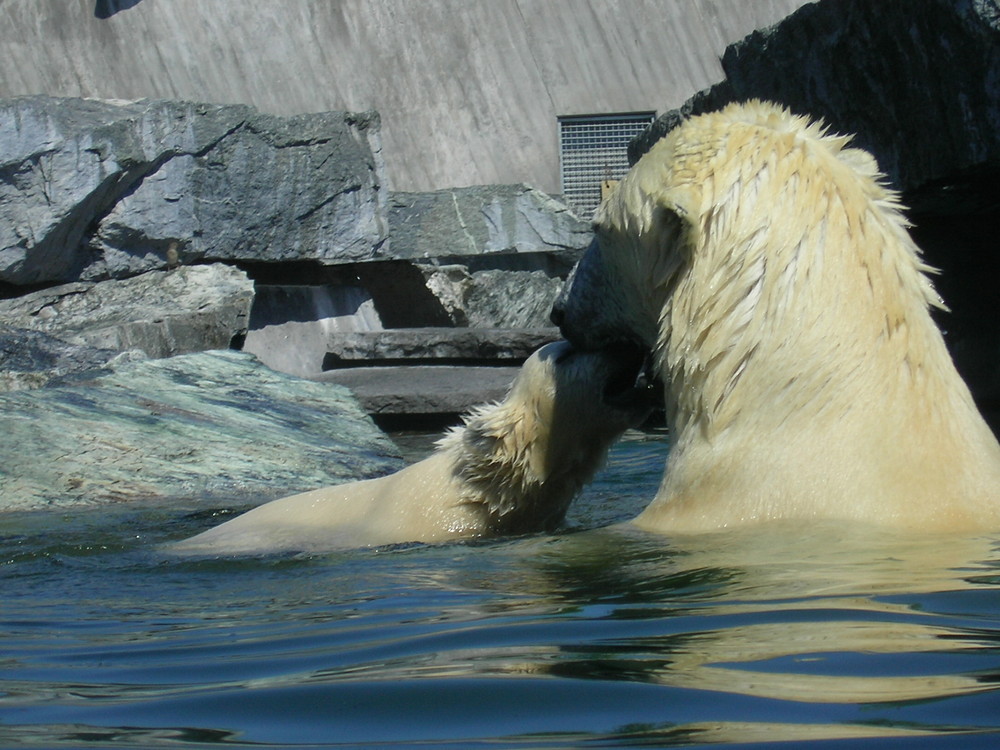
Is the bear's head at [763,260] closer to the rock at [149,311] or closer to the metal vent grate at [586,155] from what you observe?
the rock at [149,311]

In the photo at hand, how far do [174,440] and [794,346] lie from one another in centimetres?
364

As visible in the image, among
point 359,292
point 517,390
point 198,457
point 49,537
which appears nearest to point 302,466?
point 198,457

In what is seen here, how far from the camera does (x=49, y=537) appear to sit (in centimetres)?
373

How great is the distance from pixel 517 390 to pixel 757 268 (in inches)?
44.9

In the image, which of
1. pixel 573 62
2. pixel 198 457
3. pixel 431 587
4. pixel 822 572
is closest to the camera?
pixel 822 572

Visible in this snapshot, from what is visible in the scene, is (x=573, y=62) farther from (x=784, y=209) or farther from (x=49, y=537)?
(x=784, y=209)

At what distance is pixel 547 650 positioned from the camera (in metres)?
1.42

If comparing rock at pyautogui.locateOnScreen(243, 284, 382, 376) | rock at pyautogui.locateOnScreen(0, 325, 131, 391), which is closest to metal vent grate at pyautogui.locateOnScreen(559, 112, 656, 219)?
rock at pyautogui.locateOnScreen(243, 284, 382, 376)

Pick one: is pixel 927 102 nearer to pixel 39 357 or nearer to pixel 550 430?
pixel 550 430

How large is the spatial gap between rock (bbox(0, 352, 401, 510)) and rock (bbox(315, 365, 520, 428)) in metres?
0.94

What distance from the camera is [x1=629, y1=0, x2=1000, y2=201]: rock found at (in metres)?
4.51

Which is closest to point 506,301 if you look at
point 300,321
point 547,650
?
point 300,321

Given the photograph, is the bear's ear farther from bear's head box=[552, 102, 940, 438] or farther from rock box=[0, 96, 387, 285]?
rock box=[0, 96, 387, 285]

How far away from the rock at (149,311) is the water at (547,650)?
5.15m
